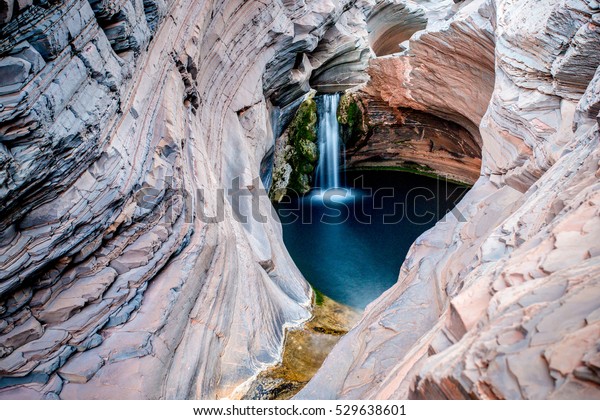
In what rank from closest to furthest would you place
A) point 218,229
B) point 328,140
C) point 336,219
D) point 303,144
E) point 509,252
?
1. point 509,252
2. point 218,229
3. point 336,219
4. point 303,144
5. point 328,140

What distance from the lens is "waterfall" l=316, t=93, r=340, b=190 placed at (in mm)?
15875

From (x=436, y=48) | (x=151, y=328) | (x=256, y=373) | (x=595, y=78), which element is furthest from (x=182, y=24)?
(x=436, y=48)

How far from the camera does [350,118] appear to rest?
1606 centimetres

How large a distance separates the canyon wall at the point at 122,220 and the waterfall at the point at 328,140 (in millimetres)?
7599

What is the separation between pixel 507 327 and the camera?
2.52 m

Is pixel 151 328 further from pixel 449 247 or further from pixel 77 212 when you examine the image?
pixel 449 247

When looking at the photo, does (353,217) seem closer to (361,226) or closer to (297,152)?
(361,226)

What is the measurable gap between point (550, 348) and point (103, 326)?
195 inches

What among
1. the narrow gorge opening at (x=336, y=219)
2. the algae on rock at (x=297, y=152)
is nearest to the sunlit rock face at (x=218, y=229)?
the narrow gorge opening at (x=336, y=219)

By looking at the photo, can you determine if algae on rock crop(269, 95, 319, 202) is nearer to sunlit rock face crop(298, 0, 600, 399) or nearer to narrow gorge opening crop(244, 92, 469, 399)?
narrow gorge opening crop(244, 92, 469, 399)

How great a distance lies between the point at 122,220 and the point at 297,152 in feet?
34.4

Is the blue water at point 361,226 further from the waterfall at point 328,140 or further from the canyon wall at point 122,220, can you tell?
the canyon wall at point 122,220

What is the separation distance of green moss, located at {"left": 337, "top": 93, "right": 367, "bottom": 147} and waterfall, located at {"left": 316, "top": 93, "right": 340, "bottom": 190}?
0.20 meters

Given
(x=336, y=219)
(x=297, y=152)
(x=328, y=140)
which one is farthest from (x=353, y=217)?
(x=328, y=140)
